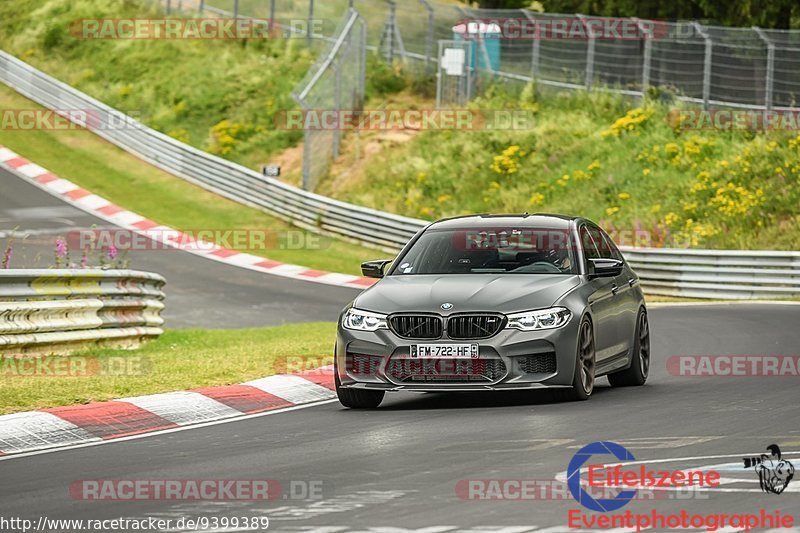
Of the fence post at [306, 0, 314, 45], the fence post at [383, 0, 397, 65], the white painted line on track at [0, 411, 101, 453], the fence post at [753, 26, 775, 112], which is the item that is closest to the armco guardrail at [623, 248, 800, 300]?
the fence post at [753, 26, 775, 112]

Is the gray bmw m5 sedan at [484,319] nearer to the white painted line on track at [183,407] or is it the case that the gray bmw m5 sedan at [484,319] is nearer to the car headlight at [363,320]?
the car headlight at [363,320]

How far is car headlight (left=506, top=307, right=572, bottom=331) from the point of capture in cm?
1152

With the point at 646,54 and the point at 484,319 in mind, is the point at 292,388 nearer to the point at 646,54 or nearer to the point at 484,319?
the point at 484,319

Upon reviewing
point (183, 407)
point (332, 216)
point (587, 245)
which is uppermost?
point (587, 245)

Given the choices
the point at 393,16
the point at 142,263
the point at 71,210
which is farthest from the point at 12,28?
the point at 142,263

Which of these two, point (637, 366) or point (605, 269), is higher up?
point (605, 269)

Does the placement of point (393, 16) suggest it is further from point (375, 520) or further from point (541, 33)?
point (375, 520)

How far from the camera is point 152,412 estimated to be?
1155 cm

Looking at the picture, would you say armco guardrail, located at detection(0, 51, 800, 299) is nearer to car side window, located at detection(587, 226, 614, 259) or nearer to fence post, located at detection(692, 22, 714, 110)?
fence post, located at detection(692, 22, 714, 110)

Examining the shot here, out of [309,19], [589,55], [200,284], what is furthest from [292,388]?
[309,19]

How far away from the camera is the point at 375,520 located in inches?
275

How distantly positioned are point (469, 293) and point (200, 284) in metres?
17.4

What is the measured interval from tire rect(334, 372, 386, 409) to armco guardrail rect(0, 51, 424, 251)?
21.3 metres

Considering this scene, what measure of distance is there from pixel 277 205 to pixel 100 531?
1219 inches
